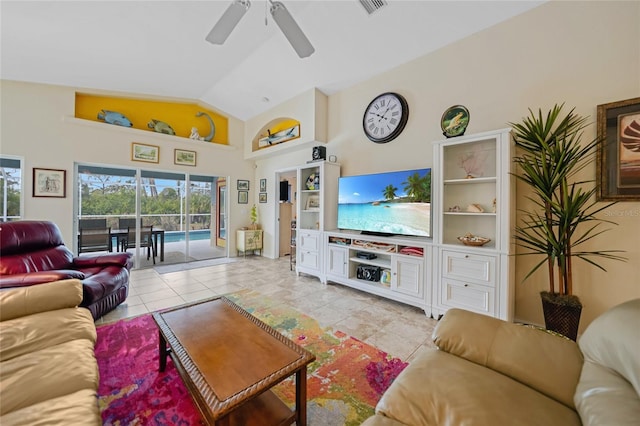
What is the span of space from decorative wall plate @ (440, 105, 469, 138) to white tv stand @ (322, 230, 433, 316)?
1334mm

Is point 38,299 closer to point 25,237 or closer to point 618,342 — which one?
point 25,237

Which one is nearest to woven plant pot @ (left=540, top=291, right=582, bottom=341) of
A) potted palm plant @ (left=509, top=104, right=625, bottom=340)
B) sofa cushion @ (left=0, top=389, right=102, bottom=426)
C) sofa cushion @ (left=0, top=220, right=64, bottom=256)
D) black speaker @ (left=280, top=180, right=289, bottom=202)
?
potted palm plant @ (left=509, top=104, right=625, bottom=340)

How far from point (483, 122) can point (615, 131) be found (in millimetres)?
1015

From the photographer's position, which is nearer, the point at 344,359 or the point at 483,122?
the point at 344,359

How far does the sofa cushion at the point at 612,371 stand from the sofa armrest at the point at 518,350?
0.07 metres

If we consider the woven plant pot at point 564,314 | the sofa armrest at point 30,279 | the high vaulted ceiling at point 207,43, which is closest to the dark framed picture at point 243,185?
the high vaulted ceiling at point 207,43

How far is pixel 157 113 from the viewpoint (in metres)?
5.04

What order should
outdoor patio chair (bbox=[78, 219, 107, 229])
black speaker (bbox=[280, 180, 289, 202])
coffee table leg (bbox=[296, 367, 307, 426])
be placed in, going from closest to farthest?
coffee table leg (bbox=[296, 367, 307, 426]) → outdoor patio chair (bbox=[78, 219, 107, 229]) → black speaker (bbox=[280, 180, 289, 202])

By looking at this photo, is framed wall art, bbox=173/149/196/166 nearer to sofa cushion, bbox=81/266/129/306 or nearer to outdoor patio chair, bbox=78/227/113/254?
outdoor patio chair, bbox=78/227/113/254

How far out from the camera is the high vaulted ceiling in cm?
265

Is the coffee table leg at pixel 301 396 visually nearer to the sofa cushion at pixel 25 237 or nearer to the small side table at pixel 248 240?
the sofa cushion at pixel 25 237

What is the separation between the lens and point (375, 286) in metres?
3.25

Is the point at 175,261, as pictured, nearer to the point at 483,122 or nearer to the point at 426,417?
the point at 426,417

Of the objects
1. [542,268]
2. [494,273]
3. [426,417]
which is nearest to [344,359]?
[426,417]
